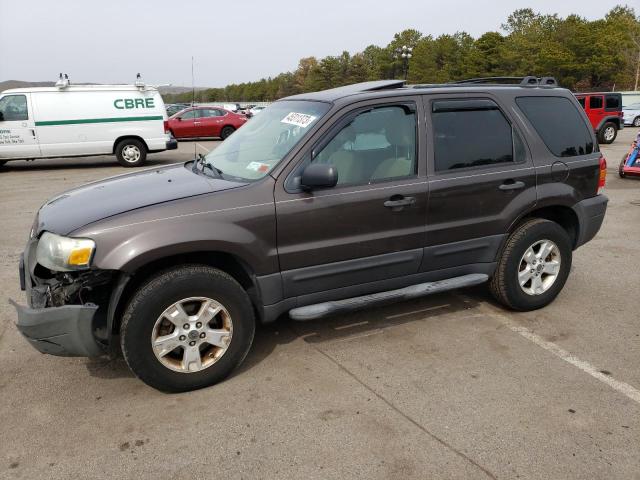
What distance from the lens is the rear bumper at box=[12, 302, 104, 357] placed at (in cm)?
284

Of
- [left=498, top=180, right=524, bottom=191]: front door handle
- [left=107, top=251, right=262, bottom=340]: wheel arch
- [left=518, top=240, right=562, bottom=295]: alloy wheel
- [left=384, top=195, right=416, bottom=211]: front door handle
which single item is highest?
[left=498, top=180, right=524, bottom=191]: front door handle

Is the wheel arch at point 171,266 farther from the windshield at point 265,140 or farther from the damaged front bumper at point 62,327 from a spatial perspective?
the windshield at point 265,140

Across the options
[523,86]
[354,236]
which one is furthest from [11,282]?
[523,86]

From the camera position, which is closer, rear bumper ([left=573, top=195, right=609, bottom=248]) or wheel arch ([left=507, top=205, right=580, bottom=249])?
wheel arch ([left=507, top=205, right=580, bottom=249])

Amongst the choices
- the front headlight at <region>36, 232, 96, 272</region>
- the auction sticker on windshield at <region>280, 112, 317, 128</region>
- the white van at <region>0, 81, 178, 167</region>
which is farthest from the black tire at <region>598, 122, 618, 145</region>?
the front headlight at <region>36, 232, 96, 272</region>

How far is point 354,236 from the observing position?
345 cm

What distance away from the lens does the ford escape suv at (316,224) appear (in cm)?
295

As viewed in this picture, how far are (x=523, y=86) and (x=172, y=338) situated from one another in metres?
3.39

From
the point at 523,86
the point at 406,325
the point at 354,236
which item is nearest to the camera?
the point at 354,236

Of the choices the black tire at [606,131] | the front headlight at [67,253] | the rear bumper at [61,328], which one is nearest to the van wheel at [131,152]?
the front headlight at [67,253]

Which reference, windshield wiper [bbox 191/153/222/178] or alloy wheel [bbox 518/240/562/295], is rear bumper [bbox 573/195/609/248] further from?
windshield wiper [bbox 191/153/222/178]

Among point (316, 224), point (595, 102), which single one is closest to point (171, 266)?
point (316, 224)

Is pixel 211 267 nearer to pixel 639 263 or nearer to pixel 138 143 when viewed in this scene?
pixel 639 263

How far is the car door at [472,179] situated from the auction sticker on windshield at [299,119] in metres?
0.87
